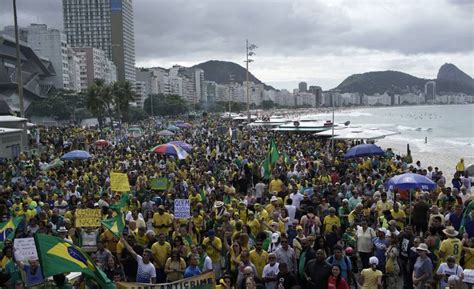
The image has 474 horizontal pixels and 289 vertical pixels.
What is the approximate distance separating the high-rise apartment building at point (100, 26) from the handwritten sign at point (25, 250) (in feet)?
612

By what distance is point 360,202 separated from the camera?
1162 centimetres

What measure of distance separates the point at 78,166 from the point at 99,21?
601ft

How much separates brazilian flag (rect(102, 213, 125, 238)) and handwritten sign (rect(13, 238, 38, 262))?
1.58 meters

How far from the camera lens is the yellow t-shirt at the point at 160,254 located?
8.24m

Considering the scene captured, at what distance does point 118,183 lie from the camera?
1298cm

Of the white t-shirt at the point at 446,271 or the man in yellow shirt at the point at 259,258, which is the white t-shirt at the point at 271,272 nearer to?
the man in yellow shirt at the point at 259,258

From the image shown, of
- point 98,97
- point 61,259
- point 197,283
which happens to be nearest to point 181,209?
point 197,283

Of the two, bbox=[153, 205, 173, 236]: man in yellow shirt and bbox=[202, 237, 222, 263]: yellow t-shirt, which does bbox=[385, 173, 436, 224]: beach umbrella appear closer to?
bbox=[202, 237, 222, 263]: yellow t-shirt

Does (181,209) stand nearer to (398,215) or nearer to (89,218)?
(89,218)

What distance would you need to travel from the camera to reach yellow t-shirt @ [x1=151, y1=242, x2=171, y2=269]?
8242mm

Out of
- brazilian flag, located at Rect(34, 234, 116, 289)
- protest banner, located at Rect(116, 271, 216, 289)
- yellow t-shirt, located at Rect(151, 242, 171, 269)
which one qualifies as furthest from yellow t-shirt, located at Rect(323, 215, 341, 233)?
brazilian flag, located at Rect(34, 234, 116, 289)

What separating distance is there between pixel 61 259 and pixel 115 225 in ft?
9.58

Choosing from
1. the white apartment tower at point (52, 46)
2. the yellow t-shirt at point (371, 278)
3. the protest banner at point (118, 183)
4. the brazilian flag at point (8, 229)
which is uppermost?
the white apartment tower at point (52, 46)

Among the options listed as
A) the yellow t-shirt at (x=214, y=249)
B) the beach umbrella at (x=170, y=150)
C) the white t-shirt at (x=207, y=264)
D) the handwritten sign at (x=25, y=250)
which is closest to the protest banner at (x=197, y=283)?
the white t-shirt at (x=207, y=264)
